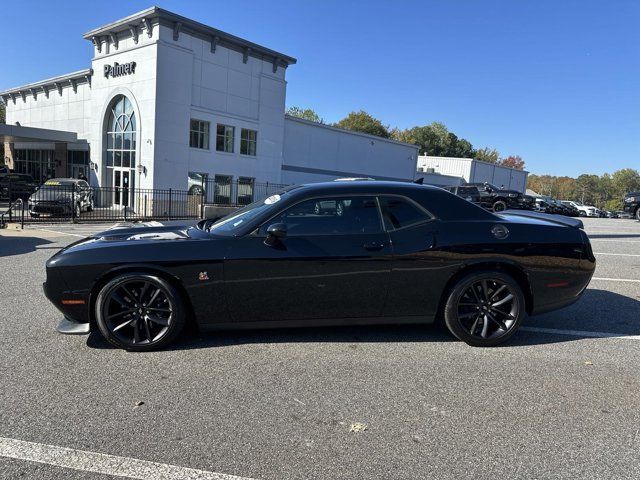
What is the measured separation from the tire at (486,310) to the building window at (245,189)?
2579 cm

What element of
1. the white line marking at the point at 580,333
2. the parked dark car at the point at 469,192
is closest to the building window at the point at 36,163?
the parked dark car at the point at 469,192

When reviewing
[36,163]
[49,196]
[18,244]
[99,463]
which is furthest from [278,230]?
[36,163]

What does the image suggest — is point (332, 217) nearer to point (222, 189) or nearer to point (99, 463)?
point (99, 463)

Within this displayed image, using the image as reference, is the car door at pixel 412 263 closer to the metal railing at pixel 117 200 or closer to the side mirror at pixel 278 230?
the side mirror at pixel 278 230

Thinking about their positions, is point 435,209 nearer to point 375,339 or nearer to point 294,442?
point 375,339

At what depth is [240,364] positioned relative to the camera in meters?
3.79

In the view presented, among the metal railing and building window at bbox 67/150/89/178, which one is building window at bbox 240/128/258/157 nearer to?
the metal railing

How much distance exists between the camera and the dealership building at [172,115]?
24703 millimetres

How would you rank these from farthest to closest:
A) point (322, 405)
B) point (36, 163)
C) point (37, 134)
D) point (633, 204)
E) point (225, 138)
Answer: point (36, 163) < point (37, 134) < point (225, 138) < point (633, 204) < point (322, 405)

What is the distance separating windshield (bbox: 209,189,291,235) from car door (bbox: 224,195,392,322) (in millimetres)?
197

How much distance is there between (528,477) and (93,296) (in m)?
3.53

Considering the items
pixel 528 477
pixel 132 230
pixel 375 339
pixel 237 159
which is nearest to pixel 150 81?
pixel 237 159

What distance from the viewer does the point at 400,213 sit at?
431 centimetres

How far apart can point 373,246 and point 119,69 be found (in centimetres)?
A: 2679
